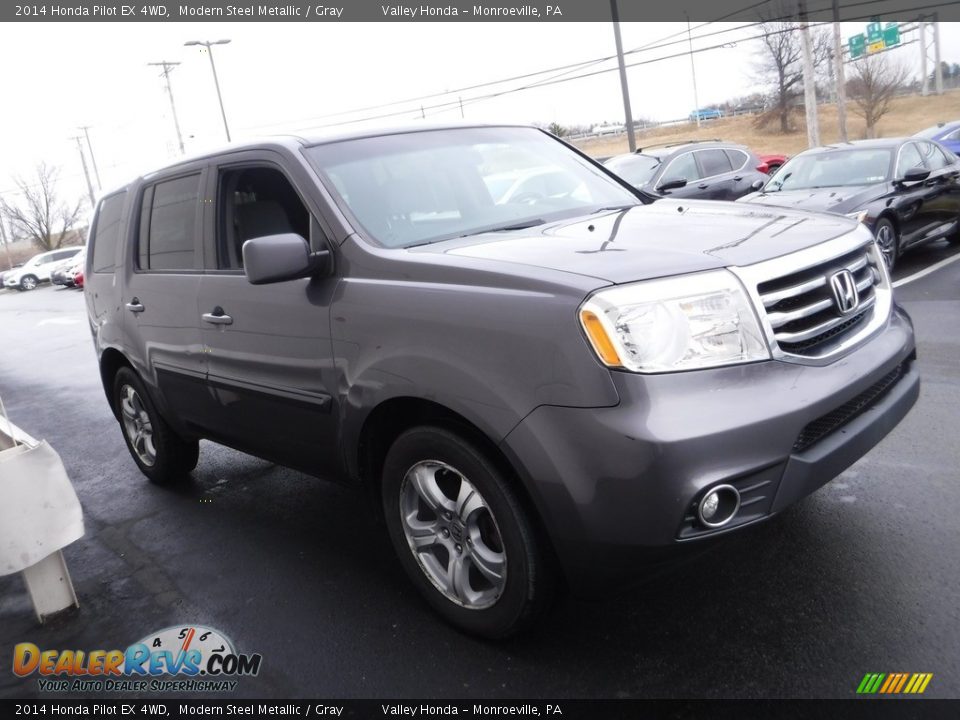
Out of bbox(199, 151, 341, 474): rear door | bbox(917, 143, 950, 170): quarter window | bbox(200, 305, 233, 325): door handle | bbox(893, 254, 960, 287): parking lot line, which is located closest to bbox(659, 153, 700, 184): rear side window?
bbox(917, 143, 950, 170): quarter window

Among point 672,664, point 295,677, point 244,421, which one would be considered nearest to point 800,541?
point 672,664

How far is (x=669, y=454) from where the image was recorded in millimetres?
2336

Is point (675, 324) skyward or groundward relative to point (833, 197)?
skyward

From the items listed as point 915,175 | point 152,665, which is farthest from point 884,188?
point 152,665

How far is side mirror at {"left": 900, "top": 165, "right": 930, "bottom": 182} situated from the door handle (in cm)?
823

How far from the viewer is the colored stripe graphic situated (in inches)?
Result: 99.3

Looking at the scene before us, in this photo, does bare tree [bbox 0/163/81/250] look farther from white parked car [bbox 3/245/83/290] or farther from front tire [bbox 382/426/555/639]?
front tire [bbox 382/426/555/639]

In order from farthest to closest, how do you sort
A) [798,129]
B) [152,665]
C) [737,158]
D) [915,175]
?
[798,129] → [737,158] → [915,175] → [152,665]

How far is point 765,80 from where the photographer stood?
2473 inches

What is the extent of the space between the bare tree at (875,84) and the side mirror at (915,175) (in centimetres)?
4909

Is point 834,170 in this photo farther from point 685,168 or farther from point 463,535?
point 463,535

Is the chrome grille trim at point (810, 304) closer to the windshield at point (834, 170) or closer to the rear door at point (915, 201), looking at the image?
the rear door at point (915, 201)

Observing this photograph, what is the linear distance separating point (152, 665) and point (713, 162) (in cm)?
1302

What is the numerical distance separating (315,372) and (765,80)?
66630 mm
